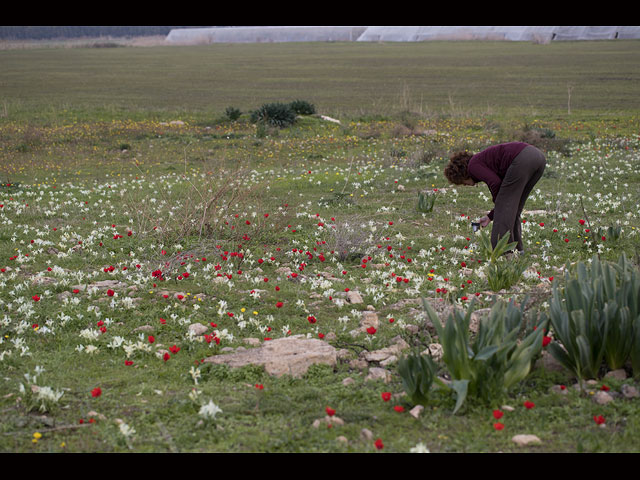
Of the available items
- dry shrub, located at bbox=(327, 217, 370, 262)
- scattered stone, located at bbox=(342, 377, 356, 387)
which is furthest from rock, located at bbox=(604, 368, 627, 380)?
dry shrub, located at bbox=(327, 217, 370, 262)

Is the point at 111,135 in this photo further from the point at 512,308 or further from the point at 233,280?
the point at 512,308

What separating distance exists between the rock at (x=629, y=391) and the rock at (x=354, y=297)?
9.06ft

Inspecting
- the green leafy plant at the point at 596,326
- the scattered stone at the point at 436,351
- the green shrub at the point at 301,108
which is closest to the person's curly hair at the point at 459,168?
the scattered stone at the point at 436,351

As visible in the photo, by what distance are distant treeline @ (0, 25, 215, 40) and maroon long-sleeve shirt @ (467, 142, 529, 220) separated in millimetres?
122974

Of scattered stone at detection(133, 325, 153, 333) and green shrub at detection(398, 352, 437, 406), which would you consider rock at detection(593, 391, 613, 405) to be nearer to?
green shrub at detection(398, 352, 437, 406)

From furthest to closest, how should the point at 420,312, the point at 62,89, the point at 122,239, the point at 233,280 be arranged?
the point at 62,89 → the point at 122,239 → the point at 233,280 → the point at 420,312

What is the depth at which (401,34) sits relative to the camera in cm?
10200

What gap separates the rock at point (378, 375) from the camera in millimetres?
4458

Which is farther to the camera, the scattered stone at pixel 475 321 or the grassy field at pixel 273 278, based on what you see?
the scattered stone at pixel 475 321

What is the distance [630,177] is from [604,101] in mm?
19376

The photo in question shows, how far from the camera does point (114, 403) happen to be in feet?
13.8

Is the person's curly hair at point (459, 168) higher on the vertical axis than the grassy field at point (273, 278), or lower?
higher

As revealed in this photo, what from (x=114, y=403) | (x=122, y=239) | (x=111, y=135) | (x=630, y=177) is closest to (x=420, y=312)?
(x=114, y=403)

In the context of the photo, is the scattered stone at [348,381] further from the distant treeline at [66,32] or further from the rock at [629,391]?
the distant treeline at [66,32]
